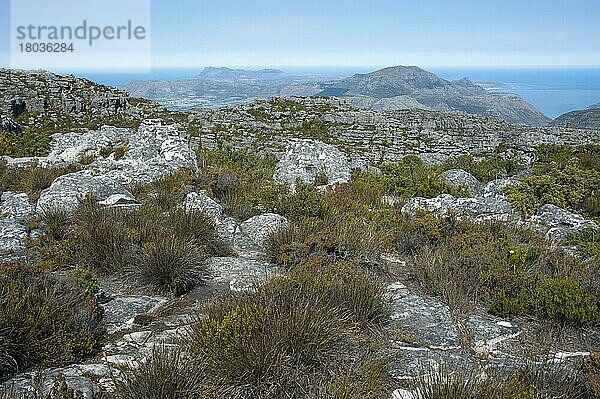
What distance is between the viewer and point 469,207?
9.40 meters

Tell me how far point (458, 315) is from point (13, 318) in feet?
14.2

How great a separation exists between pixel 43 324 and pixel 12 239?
3.69 m

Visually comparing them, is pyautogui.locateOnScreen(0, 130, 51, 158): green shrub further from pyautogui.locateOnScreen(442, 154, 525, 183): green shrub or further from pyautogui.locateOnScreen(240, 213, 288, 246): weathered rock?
pyautogui.locateOnScreen(442, 154, 525, 183): green shrub

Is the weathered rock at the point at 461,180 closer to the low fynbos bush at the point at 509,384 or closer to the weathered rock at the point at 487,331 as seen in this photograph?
the weathered rock at the point at 487,331

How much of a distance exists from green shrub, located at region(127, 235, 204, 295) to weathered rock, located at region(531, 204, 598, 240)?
21.8 ft

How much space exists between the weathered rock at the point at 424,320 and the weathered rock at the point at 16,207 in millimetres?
6312

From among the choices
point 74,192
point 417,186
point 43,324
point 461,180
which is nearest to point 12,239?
point 74,192

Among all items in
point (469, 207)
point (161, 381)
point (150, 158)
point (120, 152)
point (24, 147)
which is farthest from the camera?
point (24, 147)

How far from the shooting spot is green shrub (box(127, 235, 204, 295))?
5.37 m

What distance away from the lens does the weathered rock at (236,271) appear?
567 cm

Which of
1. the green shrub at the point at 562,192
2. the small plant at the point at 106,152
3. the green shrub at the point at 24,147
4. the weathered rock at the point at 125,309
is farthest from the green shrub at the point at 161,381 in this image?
the green shrub at the point at 24,147

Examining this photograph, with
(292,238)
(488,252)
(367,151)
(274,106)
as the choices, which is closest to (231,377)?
(292,238)

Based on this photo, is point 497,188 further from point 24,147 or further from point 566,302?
point 24,147

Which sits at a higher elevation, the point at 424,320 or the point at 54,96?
the point at 54,96
